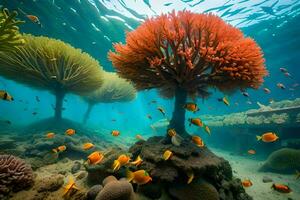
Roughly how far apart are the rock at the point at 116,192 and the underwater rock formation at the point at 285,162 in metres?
8.88

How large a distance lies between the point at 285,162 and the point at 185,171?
8031mm

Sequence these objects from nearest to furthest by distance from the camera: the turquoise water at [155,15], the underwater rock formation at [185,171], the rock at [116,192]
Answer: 1. the rock at [116,192]
2. the underwater rock formation at [185,171]
3. the turquoise water at [155,15]

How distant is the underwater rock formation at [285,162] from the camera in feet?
31.4

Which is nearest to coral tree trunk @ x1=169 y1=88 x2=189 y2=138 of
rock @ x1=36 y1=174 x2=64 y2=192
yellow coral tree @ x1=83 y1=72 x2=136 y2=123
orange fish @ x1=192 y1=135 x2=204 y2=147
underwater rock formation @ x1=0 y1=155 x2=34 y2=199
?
orange fish @ x1=192 y1=135 x2=204 y2=147

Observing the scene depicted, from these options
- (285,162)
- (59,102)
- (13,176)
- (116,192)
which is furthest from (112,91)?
(116,192)

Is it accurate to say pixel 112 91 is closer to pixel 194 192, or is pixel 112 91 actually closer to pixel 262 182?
pixel 262 182

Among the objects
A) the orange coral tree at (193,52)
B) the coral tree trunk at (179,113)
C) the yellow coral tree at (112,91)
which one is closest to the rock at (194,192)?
the coral tree trunk at (179,113)

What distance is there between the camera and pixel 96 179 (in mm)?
4707

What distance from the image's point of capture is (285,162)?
31.8 ft

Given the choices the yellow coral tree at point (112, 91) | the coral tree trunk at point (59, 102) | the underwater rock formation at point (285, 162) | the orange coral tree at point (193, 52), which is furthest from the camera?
the yellow coral tree at point (112, 91)

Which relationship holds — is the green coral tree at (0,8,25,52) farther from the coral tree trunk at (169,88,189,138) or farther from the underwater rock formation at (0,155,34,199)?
the coral tree trunk at (169,88,189,138)

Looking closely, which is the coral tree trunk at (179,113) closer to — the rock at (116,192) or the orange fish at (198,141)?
the orange fish at (198,141)

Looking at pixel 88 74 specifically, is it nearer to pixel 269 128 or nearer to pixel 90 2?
pixel 90 2

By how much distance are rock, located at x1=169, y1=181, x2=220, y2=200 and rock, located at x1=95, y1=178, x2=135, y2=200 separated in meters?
1.04
